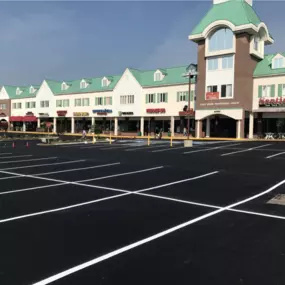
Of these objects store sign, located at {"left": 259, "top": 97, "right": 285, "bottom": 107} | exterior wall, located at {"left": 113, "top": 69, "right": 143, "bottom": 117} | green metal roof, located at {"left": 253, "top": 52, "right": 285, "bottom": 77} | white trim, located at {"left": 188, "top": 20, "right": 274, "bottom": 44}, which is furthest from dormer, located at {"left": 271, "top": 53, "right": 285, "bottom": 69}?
exterior wall, located at {"left": 113, "top": 69, "right": 143, "bottom": 117}

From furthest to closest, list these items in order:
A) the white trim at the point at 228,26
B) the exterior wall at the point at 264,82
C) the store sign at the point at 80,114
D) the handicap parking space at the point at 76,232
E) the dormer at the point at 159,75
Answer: the store sign at the point at 80,114 → the dormer at the point at 159,75 → the exterior wall at the point at 264,82 → the white trim at the point at 228,26 → the handicap parking space at the point at 76,232

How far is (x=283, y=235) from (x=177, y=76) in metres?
45.4

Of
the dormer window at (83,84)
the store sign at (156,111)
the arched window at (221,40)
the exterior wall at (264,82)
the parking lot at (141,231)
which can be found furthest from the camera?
the dormer window at (83,84)

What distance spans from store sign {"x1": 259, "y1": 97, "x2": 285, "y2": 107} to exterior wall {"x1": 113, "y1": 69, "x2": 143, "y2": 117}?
19432mm

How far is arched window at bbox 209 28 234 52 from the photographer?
40.5 meters

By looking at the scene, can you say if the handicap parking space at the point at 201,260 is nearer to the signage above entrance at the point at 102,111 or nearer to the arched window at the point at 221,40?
the arched window at the point at 221,40

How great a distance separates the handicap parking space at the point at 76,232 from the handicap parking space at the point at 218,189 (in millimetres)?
978

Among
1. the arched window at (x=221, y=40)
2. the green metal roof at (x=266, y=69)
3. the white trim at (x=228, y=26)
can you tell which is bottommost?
the green metal roof at (x=266, y=69)

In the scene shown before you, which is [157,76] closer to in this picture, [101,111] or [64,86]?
[101,111]

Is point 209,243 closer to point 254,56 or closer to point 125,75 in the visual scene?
point 254,56

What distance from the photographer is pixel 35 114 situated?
70250 mm

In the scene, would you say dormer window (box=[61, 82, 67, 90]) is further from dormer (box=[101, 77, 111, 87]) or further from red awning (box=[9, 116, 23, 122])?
red awning (box=[9, 116, 23, 122])

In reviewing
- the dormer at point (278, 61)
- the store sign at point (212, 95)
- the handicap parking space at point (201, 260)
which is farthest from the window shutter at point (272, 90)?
the handicap parking space at point (201, 260)

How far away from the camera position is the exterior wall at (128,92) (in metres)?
52.7
